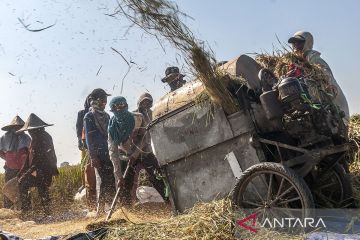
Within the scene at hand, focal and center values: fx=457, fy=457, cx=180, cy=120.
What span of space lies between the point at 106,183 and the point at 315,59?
4048mm

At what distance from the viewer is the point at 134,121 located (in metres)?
7.19

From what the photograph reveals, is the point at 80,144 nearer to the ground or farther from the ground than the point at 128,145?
farther from the ground

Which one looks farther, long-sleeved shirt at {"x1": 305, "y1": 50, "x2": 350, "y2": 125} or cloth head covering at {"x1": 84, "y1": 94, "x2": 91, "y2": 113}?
cloth head covering at {"x1": 84, "y1": 94, "x2": 91, "y2": 113}

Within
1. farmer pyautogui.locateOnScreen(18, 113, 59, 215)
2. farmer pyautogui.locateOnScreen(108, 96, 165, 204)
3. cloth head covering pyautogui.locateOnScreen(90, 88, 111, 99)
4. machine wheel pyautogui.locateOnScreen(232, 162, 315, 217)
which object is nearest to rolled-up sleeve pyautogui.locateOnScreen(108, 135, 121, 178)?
farmer pyautogui.locateOnScreen(108, 96, 165, 204)

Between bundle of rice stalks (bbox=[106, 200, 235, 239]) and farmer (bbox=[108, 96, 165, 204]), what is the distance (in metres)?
2.42

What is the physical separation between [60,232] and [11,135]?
178 inches

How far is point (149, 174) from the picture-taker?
23.9ft

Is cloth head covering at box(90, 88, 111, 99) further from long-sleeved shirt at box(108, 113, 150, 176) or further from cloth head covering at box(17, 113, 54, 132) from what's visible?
cloth head covering at box(17, 113, 54, 132)

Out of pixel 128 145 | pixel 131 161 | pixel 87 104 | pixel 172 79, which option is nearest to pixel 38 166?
pixel 87 104

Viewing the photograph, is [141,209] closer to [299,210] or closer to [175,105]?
[175,105]

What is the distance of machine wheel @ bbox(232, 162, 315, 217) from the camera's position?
3.98m

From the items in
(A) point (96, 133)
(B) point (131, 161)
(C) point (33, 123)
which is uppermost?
(C) point (33, 123)

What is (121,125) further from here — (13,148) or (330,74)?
(13,148)

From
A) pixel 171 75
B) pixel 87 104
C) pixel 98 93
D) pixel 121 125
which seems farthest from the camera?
pixel 87 104
